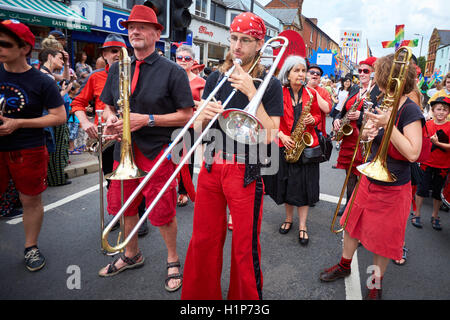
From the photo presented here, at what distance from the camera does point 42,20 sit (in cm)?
920

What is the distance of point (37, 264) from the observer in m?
2.84

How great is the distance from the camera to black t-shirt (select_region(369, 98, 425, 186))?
2.20 m

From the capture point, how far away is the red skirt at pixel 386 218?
7.78 feet

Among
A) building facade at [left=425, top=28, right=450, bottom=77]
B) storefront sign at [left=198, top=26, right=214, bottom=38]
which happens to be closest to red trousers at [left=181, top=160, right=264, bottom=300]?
storefront sign at [left=198, top=26, right=214, bottom=38]

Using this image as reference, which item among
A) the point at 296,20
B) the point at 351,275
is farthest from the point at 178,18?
the point at 296,20

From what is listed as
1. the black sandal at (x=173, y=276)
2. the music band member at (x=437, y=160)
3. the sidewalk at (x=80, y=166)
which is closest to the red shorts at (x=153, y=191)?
the black sandal at (x=173, y=276)

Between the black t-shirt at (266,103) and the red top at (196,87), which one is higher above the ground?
the red top at (196,87)

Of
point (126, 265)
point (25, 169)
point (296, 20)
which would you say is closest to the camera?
point (25, 169)

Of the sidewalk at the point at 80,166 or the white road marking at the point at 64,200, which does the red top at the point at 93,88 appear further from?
the sidewalk at the point at 80,166

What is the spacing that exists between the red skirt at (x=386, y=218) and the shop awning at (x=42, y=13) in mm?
10108

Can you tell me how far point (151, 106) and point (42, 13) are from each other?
30.8 feet

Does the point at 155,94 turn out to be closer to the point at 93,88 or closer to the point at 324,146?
the point at 93,88
